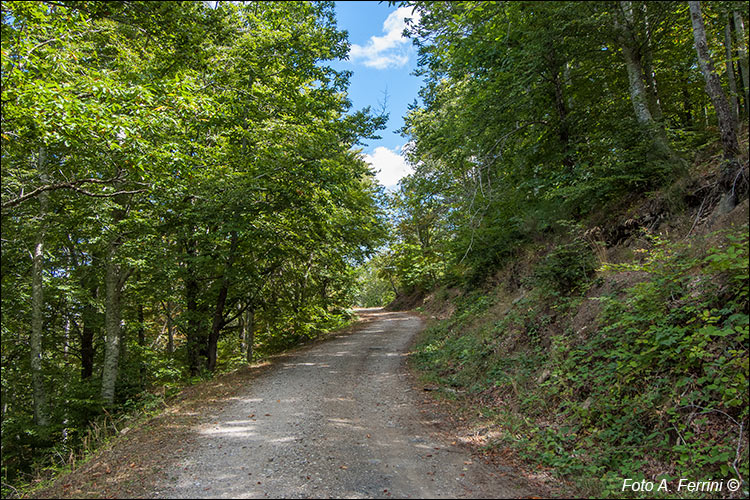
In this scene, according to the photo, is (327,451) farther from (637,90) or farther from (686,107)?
(686,107)

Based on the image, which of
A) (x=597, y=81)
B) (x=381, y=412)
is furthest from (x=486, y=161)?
(x=381, y=412)

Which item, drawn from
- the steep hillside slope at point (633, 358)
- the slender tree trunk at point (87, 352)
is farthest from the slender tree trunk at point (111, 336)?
the steep hillside slope at point (633, 358)

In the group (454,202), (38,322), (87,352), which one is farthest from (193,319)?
(454,202)

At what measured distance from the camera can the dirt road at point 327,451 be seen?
3.91 meters

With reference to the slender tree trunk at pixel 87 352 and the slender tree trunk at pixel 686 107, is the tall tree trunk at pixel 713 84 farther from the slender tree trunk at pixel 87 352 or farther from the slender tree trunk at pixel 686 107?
the slender tree trunk at pixel 87 352

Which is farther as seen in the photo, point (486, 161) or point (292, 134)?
point (292, 134)

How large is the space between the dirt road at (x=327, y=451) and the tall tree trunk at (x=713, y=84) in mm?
6109

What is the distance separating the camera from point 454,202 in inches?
500

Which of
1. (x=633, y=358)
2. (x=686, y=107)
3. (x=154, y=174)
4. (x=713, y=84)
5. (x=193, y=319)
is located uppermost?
(x=686, y=107)

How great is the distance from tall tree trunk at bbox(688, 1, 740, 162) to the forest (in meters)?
0.03

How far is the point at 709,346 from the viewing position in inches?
159

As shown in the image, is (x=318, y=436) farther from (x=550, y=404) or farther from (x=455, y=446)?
(x=550, y=404)

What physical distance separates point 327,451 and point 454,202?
9791 millimetres

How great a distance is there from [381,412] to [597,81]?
10.4 metres
